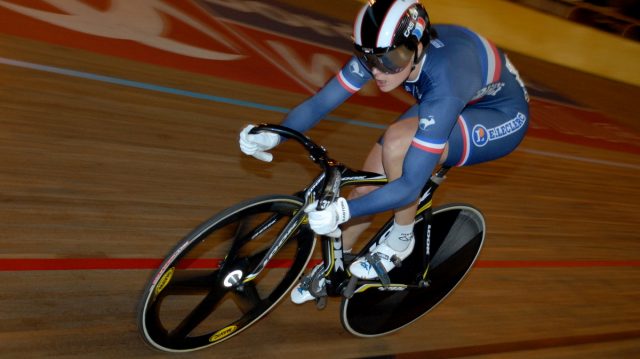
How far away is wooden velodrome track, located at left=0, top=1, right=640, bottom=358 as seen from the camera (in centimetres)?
274

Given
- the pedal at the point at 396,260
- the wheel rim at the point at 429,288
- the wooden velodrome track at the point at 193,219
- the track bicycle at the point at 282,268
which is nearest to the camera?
the track bicycle at the point at 282,268

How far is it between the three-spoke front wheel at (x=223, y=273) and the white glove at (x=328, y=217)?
0.64 ft

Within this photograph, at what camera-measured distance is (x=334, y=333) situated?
313 cm

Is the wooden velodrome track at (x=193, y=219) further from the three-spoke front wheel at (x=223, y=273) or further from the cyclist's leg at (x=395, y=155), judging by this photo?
the cyclist's leg at (x=395, y=155)

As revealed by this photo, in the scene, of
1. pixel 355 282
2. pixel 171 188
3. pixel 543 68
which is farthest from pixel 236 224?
pixel 543 68

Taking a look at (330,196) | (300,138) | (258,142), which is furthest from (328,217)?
(258,142)

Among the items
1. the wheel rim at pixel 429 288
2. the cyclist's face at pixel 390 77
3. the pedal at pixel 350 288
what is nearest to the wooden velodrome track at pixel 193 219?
the wheel rim at pixel 429 288

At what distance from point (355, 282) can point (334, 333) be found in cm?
43

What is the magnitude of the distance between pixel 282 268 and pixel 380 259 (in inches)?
17.2

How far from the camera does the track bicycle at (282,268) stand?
2.33 metres

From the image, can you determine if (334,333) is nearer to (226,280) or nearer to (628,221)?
(226,280)

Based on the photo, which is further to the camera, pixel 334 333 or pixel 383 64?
pixel 334 333

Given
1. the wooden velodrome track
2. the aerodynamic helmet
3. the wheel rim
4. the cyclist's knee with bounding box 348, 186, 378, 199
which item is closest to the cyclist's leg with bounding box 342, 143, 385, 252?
the cyclist's knee with bounding box 348, 186, 378, 199

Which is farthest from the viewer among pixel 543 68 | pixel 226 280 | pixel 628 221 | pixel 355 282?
pixel 543 68
